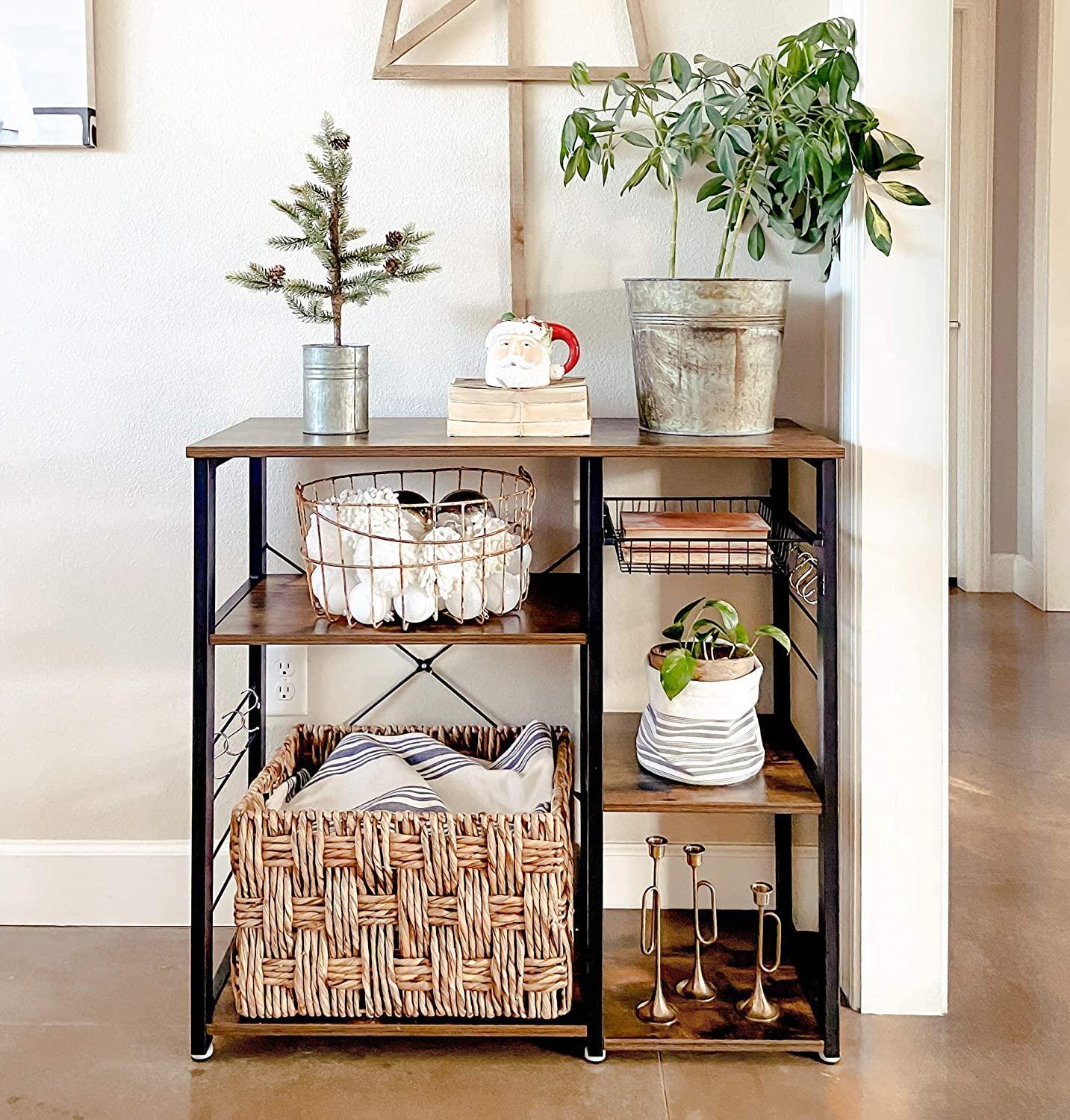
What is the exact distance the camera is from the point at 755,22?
215cm

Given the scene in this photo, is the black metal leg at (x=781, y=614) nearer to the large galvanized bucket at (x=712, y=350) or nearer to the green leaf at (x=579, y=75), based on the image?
the large galvanized bucket at (x=712, y=350)

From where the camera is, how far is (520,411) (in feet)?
6.09

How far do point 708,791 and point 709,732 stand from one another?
87 mm

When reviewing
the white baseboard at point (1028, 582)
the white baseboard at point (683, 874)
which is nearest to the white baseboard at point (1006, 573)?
the white baseboard at point (1028, 582)

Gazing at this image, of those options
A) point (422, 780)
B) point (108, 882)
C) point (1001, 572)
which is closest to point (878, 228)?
point (422, 780)

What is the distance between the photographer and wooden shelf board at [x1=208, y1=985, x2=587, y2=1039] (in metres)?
1.86

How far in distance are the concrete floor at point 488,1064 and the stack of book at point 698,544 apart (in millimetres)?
734

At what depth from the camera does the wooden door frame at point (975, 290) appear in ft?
16.9

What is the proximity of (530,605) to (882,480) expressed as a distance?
571mm

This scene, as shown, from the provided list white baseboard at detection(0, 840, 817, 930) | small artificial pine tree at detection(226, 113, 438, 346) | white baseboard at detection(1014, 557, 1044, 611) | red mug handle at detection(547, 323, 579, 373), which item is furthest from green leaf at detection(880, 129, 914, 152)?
white baseboard at detection(1014, 557, 1044, 611)

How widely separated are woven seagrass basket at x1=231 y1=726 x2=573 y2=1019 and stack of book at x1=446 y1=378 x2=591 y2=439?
1.77 ft

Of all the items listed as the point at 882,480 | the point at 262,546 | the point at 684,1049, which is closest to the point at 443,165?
the point at 262,546

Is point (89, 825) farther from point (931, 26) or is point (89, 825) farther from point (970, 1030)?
point (931, 26)

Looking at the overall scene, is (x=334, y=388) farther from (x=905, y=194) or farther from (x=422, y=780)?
(x=905, y=194)
